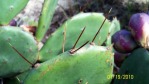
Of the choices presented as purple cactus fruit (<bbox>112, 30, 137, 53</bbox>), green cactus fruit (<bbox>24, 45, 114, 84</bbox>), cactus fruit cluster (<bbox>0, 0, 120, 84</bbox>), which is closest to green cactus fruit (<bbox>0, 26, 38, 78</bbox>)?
cactus fruit cluster (<bbox>0, 0, 120, 84</bbox>)

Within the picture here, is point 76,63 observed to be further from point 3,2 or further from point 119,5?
point 119,5

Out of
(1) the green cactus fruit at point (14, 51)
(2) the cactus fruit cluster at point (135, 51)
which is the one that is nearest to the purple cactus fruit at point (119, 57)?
(2) the cactus fruit cluster at point (135, 51)

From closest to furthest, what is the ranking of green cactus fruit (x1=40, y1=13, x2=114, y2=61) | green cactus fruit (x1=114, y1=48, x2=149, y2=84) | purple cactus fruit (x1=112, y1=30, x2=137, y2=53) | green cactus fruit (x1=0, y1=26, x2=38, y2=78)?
green cactus fruit (x1=114, y1=48, x2=149, y2=84), purple cactus fruit (x1=112, y1=30, x2=137, y2=53), green cactus fruit (x1=0, y1=26, x2=38, y2=78), green cactus fruit (x1=40, y1=13, x2=114, y2=61)

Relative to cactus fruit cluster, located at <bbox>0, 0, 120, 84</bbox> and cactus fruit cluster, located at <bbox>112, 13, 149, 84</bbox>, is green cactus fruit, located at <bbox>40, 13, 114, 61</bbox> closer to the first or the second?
cactus fruit cluster, located at <bbox>0, 0, 120, 84</bbox>

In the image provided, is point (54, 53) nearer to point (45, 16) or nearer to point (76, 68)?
point (45, 16)

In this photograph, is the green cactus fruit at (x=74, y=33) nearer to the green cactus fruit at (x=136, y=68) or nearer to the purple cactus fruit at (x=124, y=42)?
the purple cactus fruit at (x=124, y=42)

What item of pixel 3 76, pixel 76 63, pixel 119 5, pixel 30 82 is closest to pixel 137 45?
pixel 76 63

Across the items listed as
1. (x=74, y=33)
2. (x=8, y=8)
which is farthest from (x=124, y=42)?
(x=8, y=8)
